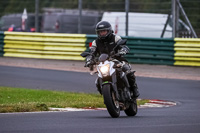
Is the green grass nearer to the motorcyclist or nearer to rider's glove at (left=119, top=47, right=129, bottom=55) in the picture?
the motorcyclist

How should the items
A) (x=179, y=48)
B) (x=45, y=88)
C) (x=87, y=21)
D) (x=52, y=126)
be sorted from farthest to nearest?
1. (x=87, y=21)
2. (x=179, y=48)
3. (x=45, y=88)
4. (x=52, y=126)

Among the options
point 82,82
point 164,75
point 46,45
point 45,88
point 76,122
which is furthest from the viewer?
point 46,45

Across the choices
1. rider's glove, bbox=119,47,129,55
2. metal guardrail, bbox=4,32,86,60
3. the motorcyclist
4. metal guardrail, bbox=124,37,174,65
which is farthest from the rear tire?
metal guardrail, bbox=4,32,86,60

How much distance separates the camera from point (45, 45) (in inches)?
900

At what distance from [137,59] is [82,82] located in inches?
185

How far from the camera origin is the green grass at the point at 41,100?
36.1ft

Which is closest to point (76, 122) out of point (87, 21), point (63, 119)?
point (63, 119)

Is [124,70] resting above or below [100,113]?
above

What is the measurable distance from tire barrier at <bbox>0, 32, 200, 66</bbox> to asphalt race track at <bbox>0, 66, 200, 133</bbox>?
363 cm

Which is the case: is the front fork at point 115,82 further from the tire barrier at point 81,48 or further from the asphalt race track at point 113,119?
the tire barrier at point 81,48

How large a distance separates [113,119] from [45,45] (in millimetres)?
13708

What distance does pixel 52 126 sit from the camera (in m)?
8.30

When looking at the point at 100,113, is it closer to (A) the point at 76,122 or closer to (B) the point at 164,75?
(A) the point at 76,122

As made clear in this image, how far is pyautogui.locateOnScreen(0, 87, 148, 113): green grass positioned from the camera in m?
11.0
